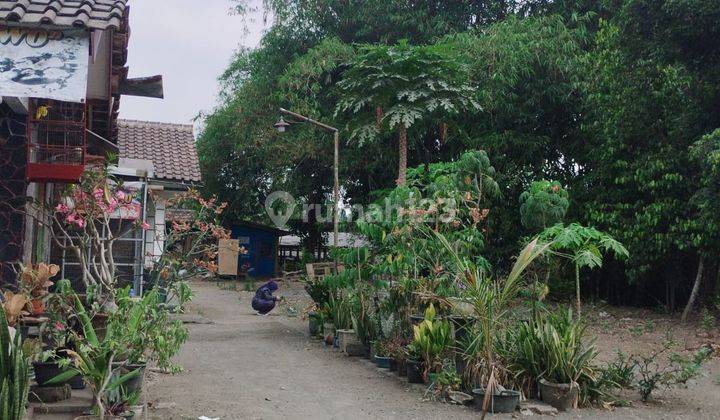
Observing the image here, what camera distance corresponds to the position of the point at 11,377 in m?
4.74

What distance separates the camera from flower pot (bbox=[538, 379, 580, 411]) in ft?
23.3

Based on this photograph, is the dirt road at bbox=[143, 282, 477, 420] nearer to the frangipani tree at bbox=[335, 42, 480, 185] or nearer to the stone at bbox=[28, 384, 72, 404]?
the stone at bbox=[28, 384, 72, 404]

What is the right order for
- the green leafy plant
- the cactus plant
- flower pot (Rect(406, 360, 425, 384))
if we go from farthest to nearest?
flower pot (Rect(406, 360, 425, 384)), the green leafy plant, the cactus plant

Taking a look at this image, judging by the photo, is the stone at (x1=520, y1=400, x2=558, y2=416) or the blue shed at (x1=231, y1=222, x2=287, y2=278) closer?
the stone at (x1=520, y1=400, x2=558, y2=416)

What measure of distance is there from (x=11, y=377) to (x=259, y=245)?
26.7 meters

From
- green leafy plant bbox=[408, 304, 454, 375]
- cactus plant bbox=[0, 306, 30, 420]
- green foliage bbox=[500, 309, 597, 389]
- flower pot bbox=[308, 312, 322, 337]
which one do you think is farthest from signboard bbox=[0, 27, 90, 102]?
flower pot bbox=[308, 312, 322, 337]

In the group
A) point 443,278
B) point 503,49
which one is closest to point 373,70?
point 503,49

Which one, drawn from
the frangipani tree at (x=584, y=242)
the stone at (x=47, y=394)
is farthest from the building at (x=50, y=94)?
the frangipani tree at (x=584, y=242)

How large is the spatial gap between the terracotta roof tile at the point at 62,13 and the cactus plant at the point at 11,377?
2.23 meters

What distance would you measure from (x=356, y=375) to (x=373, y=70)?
7820 millimetres

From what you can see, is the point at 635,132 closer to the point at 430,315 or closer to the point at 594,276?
the point at 594,276

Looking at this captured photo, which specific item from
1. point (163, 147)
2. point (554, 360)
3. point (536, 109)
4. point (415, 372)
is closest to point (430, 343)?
point (415, 372)

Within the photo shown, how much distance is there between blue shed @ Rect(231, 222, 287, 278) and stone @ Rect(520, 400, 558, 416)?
24.2 metres

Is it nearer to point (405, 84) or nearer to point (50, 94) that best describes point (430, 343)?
point (50, 94)
